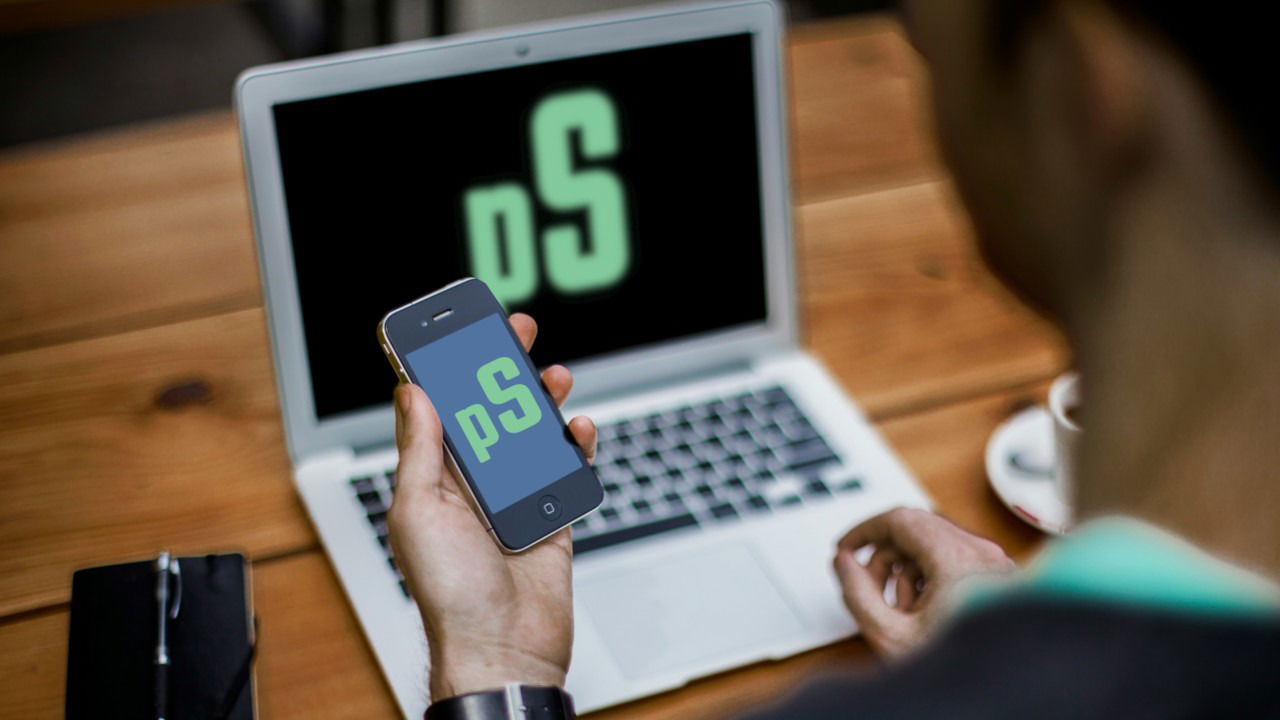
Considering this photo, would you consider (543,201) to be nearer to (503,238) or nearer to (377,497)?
(503,238)

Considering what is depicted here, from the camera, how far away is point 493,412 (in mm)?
914

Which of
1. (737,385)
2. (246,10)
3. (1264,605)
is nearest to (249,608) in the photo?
(737,385)

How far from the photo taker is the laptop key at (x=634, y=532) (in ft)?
3.21

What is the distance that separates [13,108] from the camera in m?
2.86

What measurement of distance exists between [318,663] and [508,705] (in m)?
0.20

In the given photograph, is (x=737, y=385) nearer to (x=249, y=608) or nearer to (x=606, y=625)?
(x=606, y=625)

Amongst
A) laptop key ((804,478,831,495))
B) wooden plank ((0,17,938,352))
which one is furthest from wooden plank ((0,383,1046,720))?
wooden plank ((0,17,938,352))

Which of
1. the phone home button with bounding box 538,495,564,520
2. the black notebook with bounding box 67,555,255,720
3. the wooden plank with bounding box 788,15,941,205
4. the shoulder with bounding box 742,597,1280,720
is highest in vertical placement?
the shoulder with bounding box 742,597,1280,720

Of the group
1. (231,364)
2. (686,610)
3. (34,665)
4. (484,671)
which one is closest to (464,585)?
(484,671)

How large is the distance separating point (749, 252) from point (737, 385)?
0.37 ft

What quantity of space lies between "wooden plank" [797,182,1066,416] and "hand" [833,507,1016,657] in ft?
0.66

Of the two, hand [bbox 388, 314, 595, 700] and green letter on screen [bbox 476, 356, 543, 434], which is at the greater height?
green letter on screen [bbox 476, 356, 543, 434]

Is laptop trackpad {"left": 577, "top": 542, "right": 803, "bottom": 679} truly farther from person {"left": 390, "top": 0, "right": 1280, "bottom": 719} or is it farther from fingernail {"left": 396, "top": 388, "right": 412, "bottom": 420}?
person {"left": 390, "top": 0, "right": 1280, "bottom": 719}

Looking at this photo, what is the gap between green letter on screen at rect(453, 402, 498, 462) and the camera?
900 millimetres
